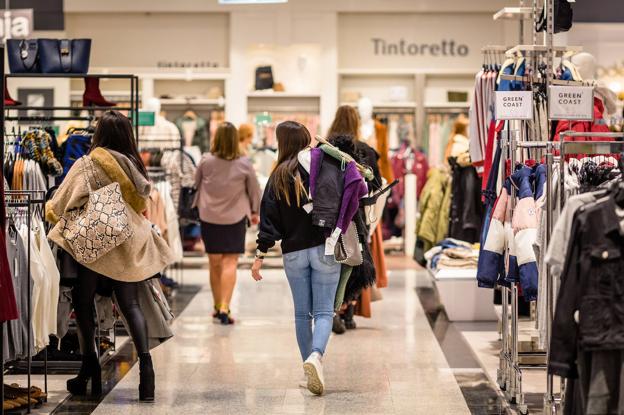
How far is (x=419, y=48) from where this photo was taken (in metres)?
14.7

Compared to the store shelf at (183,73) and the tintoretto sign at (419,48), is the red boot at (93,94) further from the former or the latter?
the tintoretto sign at (419,48)

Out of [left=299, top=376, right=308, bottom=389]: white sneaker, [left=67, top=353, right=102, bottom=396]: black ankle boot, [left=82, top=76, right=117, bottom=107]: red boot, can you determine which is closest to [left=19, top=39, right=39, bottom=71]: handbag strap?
[left=82, top=76, right=117, bottom=107]: red boot

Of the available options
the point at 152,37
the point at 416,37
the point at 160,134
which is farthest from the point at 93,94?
the point at 416,37

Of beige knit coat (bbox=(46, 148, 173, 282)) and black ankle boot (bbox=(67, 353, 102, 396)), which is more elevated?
beige knit coat (bbox=(46, 148, 173, 282))

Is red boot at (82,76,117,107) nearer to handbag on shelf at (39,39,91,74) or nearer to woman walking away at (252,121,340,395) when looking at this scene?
handbag on shelf at (39,39,91,74)

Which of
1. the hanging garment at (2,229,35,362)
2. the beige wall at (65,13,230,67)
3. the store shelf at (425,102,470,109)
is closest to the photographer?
the hanging garment at (2,229,35,362)

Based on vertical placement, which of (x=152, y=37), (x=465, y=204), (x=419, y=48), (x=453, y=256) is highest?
(x=152, y=37)

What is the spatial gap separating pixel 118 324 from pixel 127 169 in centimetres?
261

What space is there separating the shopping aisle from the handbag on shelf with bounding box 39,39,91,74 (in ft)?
6.37

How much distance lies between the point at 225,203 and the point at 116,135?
8.95 ft

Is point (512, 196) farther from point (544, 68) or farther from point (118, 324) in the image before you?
point (118, 324)

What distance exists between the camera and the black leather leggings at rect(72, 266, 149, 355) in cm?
557

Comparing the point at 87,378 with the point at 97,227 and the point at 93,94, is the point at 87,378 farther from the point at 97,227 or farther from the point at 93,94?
the point at 93,94

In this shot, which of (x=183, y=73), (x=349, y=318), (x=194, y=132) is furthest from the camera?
(x=183, y=73)
